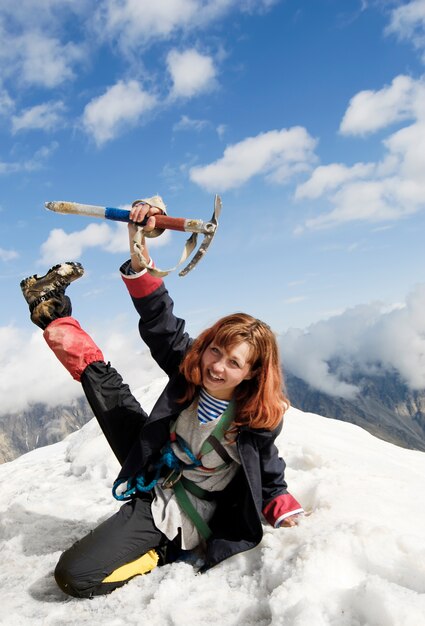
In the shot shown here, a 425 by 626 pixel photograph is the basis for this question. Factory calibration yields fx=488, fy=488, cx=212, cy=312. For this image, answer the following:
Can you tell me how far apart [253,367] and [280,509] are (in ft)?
4.33

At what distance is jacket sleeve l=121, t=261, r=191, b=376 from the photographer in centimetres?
417

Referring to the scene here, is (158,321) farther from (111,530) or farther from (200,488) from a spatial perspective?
(111,530)

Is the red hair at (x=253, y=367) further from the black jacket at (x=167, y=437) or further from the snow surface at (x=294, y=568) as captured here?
the snow surface at (x=294, y=568)

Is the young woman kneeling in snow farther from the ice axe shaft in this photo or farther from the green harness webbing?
the ice axe shaft

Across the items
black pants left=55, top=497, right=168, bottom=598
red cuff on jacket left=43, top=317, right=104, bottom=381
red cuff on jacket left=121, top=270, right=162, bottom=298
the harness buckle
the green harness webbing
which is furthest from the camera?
red cuff on jacket left=43, top=317, right=104, bottom=381

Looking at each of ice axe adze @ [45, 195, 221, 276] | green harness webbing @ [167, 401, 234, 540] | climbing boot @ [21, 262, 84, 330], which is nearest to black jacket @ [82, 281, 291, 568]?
green harness webbing @ [167, 401, 234, 540]

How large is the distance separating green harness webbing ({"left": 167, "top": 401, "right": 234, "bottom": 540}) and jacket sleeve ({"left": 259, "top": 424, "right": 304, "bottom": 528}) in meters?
0.35

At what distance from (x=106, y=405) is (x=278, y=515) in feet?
6.29

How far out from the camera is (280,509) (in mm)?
4453

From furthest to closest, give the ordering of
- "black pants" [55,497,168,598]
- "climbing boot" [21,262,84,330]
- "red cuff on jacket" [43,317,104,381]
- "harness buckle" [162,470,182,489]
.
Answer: "climbing boot" [21,262,84,330] → "red cuff on jacket" [43,317,104,381] → "harness buckle" [162,470,182,489] → "black pants" [55,497,168,598]

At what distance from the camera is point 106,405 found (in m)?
4.79

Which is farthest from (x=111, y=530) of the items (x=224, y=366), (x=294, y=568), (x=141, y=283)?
(x=141, y=283)

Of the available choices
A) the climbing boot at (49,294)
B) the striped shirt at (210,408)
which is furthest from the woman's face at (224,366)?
the climbing boot at (49,294)

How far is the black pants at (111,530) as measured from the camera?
13.1 ft
